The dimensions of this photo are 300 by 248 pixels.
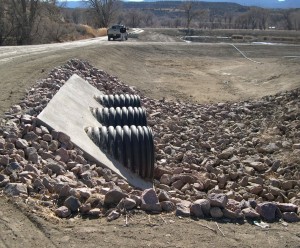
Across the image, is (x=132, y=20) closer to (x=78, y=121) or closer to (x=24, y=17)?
(x=24, y=17)

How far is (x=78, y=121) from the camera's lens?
32.9 ft

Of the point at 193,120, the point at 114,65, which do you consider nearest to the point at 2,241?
the point at 193,120

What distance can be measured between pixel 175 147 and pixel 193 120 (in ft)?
10.5

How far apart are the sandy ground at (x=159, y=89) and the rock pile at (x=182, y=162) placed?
305 mm

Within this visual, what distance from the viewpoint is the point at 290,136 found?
1214 cm

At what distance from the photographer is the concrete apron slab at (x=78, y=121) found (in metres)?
8.41

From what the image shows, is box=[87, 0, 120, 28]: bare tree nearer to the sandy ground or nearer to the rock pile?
the sandy ground

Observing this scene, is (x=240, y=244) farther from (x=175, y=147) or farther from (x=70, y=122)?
(x=175, y=147)

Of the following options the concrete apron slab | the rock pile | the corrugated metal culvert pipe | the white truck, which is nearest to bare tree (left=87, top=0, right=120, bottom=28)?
the white truck

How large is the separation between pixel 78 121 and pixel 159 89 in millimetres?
9869

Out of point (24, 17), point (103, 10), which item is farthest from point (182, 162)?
point (103, 10)

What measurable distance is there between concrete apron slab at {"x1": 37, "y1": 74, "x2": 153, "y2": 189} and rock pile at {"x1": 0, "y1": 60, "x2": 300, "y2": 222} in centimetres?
25

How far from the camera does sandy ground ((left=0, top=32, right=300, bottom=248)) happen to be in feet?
16.6

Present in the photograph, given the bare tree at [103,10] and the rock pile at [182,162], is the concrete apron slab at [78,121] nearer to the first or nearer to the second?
the rock pile at [182,162]
